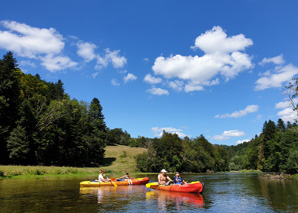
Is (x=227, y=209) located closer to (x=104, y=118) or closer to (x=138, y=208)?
(x=138, y=208)

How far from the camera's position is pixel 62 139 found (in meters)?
54.0

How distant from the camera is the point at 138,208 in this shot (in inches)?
454

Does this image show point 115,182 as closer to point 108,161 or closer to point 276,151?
point 108,161

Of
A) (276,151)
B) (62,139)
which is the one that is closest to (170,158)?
(62,139)

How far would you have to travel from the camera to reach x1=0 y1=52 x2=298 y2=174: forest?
139ft

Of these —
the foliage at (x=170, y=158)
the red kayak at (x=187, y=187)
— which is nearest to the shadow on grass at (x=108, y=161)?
the foliage at (x=170, y=158)

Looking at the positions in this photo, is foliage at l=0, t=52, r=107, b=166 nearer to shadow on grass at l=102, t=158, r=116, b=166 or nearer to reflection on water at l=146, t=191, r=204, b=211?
shadow on grass at l=102, t=158, r=116, b=166

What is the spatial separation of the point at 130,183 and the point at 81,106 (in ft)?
176

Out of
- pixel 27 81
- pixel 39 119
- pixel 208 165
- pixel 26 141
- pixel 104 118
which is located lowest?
pixel 208 165

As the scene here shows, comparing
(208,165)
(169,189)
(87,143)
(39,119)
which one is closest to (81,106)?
(87,143)

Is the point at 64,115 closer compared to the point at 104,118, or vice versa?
the point at 64,115

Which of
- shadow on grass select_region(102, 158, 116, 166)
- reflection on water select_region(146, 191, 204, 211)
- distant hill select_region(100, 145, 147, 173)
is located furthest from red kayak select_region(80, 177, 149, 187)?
shadow on grass select_region(102, 158, 116, 166)

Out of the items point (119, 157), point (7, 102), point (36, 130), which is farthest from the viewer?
point (119, 157)

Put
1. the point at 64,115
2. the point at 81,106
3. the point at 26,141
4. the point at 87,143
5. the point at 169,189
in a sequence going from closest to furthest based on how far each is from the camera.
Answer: the point at 169,189, the point at 26,141, the point at 64,115, the point at 87,143, the point at 81,106
